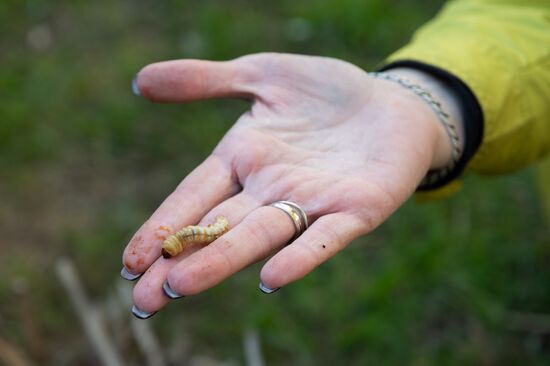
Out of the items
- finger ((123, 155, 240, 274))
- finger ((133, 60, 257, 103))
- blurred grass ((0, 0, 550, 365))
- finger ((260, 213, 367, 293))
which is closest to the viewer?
finger ((260, 213, 367, 293))

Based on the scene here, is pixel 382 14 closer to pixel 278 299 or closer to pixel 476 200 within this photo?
pixel 476 200

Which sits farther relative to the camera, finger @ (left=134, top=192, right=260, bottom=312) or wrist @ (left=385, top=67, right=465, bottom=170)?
wrist @ (left=385, top=67, right=465, bottom=170)

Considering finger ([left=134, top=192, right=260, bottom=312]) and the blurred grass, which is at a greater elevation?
finger ([left=134, top=192, right=260, bottom=312])

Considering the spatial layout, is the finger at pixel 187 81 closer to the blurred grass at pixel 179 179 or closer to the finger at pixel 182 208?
the finger at pixel 182 208

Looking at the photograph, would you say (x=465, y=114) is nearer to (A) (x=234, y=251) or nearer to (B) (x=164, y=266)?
(A) (x=234, y=251)

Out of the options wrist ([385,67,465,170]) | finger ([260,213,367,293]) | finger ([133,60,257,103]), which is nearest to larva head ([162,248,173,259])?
finger ([260,213,367,293])

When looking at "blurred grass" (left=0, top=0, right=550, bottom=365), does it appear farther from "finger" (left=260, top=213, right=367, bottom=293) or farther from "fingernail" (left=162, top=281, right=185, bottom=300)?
"finger" (left=260, top=213, right=367, bottom=293)
